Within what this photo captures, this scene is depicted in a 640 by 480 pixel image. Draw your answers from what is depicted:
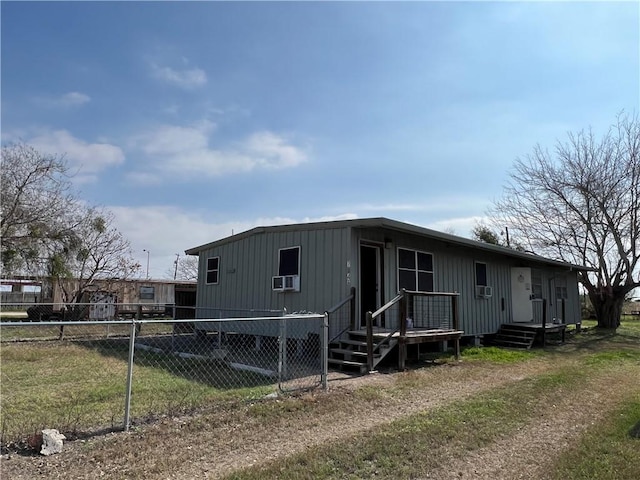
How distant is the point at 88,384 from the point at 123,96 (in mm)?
5838

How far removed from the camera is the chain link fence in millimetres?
4742

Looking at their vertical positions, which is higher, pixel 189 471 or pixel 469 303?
pixel 469 303

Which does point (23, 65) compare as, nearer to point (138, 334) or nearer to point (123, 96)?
point (123, 96)

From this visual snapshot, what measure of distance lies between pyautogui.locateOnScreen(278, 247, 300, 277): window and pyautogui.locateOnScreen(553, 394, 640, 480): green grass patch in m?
6.70

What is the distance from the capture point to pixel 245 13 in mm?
8305

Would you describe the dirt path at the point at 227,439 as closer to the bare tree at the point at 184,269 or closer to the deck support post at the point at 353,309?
the deck support post at the point at 353,309

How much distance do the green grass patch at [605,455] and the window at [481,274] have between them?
27.5 ft

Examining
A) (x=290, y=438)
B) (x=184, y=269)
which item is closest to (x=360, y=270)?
(x=290, y=438)

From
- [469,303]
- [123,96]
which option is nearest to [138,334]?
[123,96]

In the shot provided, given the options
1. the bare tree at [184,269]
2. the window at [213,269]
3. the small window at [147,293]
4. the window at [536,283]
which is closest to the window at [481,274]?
the window at [536,283]

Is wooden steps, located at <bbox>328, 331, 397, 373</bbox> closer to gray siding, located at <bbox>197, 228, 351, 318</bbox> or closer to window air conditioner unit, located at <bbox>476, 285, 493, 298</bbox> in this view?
gray siding, located at <bbox>197, 228, 351, 318</bbox>

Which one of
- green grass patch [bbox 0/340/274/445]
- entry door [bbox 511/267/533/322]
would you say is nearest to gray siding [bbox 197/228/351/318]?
green grass patch [bbox 0/340/274/445]

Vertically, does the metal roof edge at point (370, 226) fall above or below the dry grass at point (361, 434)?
above

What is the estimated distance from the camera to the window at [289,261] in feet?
34.3
